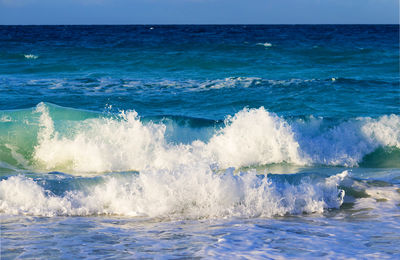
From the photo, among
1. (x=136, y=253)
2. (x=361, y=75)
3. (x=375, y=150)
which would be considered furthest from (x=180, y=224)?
(x=361, y=75)

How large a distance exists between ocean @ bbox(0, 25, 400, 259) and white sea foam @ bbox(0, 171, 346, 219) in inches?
0.6

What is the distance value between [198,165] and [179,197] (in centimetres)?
53

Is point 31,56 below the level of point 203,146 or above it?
above

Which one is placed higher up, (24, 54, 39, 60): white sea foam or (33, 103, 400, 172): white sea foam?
(24, 54, 39, 60): white sea foam

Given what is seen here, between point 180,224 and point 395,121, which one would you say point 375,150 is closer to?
point 395,121

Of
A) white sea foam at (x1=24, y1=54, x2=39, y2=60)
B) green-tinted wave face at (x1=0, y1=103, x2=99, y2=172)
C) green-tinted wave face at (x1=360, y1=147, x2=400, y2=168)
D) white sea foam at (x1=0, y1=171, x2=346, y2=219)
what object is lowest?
white sea foam at (x1=0, y1=171, x2=346, y2=219)

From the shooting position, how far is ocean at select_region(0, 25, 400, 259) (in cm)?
417

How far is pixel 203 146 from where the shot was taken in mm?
8305

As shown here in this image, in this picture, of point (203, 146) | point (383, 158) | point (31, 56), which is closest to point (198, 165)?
point (203, 146)

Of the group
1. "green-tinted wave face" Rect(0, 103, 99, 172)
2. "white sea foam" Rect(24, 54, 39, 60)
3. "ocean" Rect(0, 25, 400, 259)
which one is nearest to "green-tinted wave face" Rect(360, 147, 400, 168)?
"ocean" Rect(0, 25, 400, 259)

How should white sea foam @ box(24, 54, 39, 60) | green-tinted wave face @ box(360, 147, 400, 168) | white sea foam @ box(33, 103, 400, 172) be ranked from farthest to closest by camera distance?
white sea foam @ box(24, 54, 39, 60)
green-tinted wave face @ box(360, 147, 400, 168)
white sea foam @ box(33, 103, 400, 172)

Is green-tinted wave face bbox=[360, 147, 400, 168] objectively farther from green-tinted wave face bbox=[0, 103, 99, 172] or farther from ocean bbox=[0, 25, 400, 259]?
green-tinted wave face bbox=[0, 103, 99, 172]

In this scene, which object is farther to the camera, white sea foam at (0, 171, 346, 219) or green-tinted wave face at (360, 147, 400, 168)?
green-tinted wave face at (360, 147, 400, 168)

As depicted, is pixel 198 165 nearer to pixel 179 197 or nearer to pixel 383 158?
pixel 179 197
